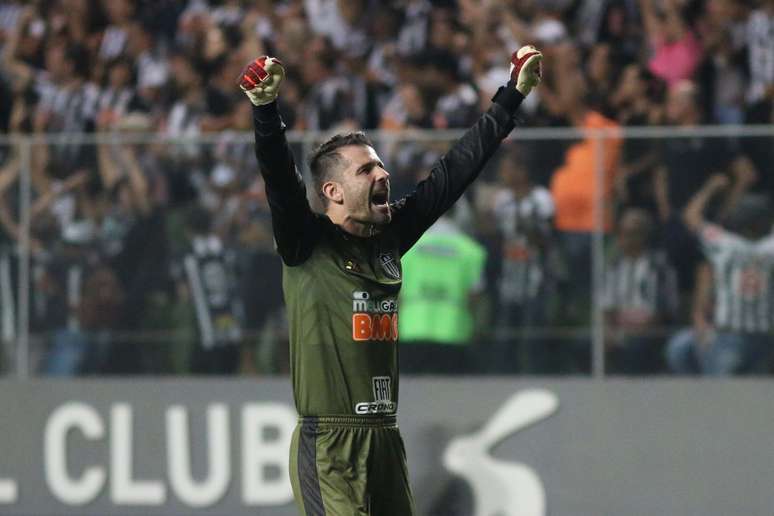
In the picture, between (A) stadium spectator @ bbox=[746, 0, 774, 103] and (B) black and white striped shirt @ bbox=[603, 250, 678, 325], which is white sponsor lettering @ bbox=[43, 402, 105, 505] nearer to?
(B) black and white striped shirt @ bbox=[603, 250, 678, 325]

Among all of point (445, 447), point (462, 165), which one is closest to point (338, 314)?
point (462, 165)

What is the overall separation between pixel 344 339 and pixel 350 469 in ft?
1.51

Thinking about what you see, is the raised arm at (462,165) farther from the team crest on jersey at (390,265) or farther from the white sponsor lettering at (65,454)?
the white sponsor lettering at (65,454)

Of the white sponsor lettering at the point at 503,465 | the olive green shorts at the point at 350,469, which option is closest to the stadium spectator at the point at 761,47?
the white sponsor lettering at the point at 503,465

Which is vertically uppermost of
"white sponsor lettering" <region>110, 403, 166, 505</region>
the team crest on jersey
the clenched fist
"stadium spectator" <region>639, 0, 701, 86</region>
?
"stadium spectator" <region>639, 0, 701, 86</region>

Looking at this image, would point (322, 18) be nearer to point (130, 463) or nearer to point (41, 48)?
point (41, 48)

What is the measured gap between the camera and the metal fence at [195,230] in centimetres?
984

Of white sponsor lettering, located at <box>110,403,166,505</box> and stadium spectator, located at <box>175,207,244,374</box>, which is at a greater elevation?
stadium spectator, located at <box>175,207,244,374</box>

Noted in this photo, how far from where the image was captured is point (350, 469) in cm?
586

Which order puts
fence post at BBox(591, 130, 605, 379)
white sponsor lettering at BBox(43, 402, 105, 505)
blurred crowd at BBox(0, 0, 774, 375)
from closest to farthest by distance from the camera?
blurred crowd at BBox(0, 0, 774, 375) < fence post at BBox(591, 130, 605, 379) < white sponsor lettering at BBox(43, 402, 105, 505)

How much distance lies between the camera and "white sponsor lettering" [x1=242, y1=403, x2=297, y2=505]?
34.0ft

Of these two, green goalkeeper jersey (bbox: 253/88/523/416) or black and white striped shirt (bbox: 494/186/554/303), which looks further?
black and white striped shirt (bbox: 494/186/554/303)

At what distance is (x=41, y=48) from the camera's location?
1448 centimetres

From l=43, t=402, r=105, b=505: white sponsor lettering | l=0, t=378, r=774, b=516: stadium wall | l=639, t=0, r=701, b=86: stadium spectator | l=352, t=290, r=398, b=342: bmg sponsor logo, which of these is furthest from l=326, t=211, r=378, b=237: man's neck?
l=639, t=0, r=701, b=86: stadium spectator
